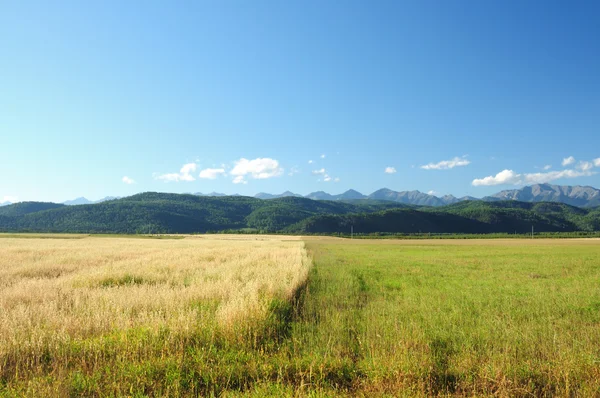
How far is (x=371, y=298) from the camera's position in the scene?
13.5 metres

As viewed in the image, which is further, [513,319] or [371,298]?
[371,298]

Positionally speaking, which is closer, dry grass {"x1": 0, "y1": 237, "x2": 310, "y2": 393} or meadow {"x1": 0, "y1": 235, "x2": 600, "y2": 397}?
meadow {"x1": 0, "y1": 235, "x2": 600, "y2": 397}

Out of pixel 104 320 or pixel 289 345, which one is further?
pixel 104 320

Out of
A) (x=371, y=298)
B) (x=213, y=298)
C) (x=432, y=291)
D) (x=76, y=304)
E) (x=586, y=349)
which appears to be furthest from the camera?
(x=432, y=291)

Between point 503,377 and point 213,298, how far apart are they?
28.3 feet

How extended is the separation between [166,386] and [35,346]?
3302 millimetres

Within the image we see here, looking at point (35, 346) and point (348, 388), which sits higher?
point (35, 346)

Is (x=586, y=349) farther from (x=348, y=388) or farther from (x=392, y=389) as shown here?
(x=348, y=388)

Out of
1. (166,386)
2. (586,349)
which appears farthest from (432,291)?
(166,386)

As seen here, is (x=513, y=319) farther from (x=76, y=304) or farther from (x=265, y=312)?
(x=76, y=304)

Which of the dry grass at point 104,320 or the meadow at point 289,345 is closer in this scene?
the meadow at point 289,345

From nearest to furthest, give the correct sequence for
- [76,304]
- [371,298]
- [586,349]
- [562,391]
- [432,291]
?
[562,391] < [586,349] < [76,304] < [371,298] < [432,291]

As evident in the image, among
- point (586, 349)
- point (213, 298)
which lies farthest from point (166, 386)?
point (586, 349)

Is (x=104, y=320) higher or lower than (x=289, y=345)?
higher
